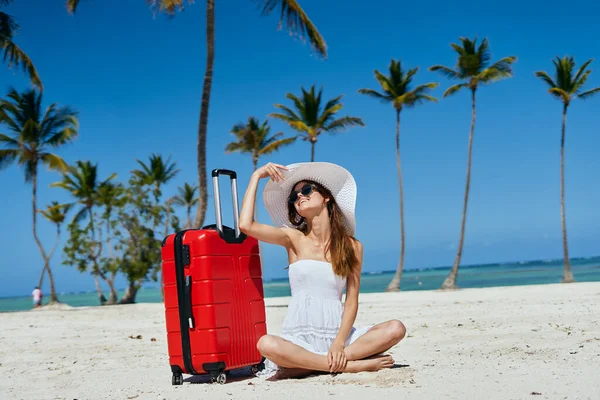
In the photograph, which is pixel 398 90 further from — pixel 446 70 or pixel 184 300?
pixel 184 300

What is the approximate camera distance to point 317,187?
189 inches

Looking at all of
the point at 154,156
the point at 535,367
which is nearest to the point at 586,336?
the point at 535,367

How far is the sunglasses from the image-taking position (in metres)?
4.75

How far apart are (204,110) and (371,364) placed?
38.7 feet

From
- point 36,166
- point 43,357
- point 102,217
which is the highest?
point 36,166

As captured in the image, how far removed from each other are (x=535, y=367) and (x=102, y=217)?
92.0ft

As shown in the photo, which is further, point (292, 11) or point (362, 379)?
point (292, 11)

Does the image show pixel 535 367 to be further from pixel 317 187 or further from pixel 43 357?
pixel 43 357

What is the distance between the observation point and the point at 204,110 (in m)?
15.6

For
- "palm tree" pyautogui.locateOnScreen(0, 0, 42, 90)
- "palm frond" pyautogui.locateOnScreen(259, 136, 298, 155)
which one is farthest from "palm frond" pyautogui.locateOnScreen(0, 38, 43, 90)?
"palm frond" pyautogui.locateOnScreen(259, 136, 298, 155)

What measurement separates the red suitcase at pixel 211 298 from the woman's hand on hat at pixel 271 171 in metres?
0.28

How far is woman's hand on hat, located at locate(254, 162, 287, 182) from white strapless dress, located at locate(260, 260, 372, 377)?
65cm

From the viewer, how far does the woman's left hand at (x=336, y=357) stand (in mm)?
4461

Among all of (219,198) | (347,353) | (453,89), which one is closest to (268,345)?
(347,353)
